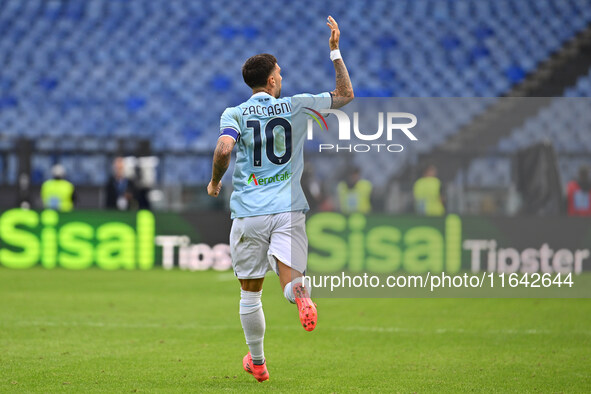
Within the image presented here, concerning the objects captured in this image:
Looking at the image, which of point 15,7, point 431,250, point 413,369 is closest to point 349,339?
point 413,369

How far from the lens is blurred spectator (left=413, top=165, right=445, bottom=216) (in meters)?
11.6

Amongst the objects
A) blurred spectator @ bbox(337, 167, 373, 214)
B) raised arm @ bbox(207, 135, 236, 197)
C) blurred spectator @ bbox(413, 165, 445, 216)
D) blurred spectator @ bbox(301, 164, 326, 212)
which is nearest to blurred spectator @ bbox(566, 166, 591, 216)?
blurred spectator @ bbox(413, 165, 445, 216)

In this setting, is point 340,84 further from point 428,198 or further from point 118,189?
point 118,189

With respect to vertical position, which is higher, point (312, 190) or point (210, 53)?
point (210, 53)

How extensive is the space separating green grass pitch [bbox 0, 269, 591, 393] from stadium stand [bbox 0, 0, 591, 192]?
866 centimetres

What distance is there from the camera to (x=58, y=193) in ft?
44.5

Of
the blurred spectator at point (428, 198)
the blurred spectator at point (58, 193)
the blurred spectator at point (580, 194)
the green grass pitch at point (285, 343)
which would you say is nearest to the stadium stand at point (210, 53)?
the blurred spectator at point (58, 193)

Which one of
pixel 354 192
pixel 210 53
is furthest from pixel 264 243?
pixel 210 53

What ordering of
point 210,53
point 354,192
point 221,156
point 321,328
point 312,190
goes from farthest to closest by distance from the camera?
point 210,53 < point 312,190 < point 354,192 < point 321,328 < point 221,156

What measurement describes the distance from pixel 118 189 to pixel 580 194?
23.4 ft

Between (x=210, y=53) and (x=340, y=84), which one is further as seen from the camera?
(x=210, y=53)

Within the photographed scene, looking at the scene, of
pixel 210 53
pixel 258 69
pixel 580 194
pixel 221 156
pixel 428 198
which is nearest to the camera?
pixel 221 156

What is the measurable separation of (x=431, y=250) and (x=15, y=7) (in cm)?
1268

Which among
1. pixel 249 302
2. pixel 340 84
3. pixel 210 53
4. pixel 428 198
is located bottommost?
pixel 249 302
